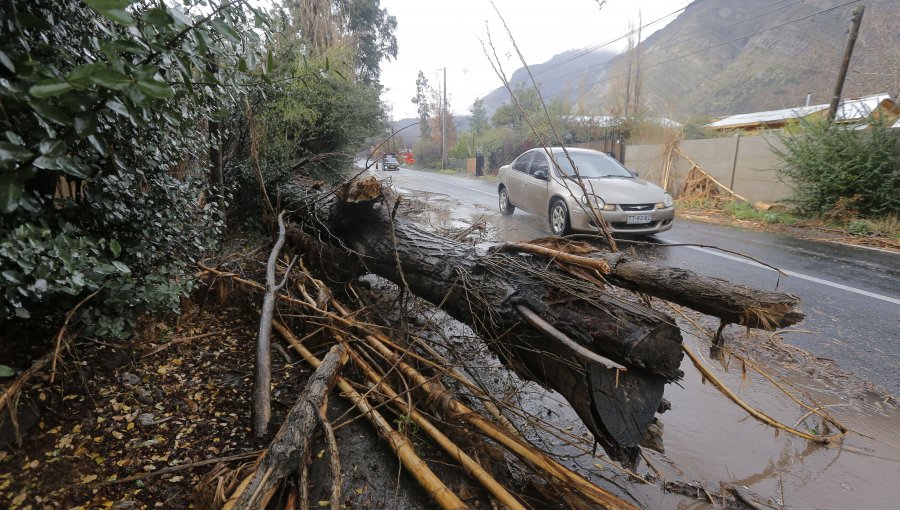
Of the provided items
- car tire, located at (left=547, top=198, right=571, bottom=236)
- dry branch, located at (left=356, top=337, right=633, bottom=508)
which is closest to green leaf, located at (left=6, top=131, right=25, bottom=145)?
dry branch, located at (left=356, top=337, right=633, bottom=508)

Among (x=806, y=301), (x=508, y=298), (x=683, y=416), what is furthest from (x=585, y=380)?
(x=806, y=301)

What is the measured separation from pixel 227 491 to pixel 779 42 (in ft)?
228

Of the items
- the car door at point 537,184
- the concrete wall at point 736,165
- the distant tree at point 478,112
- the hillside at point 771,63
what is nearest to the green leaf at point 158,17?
the car door at point 537,184

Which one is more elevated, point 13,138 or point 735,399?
point 13,138

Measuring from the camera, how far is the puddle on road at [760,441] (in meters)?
2.14

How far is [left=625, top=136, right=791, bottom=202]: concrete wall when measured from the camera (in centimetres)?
1090

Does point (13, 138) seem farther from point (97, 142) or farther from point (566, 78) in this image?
point (566, 78)

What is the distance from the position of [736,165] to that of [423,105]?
4326 cm

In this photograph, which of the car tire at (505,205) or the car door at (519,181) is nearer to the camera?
the car door at (519,181)

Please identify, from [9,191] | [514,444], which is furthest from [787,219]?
[9,191]

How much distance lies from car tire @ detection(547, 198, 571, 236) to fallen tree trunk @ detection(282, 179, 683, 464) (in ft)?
14.5

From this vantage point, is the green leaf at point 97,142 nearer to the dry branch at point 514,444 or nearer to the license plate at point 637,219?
the dry branch at point 514,444

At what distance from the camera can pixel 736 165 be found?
11.8 meters

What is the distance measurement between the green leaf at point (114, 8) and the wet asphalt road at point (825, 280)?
284 centimetres
